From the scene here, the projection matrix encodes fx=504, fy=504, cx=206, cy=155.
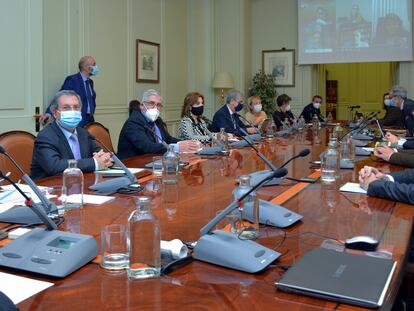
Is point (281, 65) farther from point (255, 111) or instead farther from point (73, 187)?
point (73, 187)

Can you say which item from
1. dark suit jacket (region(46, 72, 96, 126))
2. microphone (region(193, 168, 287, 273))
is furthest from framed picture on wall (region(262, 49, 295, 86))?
microphone (region(193, 168, 287, 273))

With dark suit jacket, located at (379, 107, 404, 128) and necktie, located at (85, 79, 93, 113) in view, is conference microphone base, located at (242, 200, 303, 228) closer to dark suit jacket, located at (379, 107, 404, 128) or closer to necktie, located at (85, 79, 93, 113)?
necktie, located at (85, 79, 93, 113)

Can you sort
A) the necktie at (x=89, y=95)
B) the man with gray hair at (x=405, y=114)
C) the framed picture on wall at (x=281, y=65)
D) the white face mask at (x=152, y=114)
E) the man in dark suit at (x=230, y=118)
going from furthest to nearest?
the framed picture on wall at (x=281, y=65) < the man in dark suit at (x=230, y=118) < the necktie at (x=89, y=95) < the man with gray hair at (x=405, y=114) < the white face mask at (x=152, y=114)

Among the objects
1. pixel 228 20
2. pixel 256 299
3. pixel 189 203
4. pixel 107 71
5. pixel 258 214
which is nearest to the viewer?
pixel 256 299

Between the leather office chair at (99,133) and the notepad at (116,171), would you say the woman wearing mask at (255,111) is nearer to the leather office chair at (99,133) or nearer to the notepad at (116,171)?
the leather office chair at (99,133)

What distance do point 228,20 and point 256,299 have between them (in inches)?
332

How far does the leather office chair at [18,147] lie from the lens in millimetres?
2805

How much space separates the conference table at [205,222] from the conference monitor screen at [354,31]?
644cm

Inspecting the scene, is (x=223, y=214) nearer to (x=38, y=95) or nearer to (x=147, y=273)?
(x=147, y=273)

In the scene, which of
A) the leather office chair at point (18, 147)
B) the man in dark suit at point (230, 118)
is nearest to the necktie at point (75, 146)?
the leather office chair at point (18, 147)

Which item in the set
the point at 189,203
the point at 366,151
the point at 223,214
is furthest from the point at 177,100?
the point at 223,214

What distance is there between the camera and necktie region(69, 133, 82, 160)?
309 centimetres

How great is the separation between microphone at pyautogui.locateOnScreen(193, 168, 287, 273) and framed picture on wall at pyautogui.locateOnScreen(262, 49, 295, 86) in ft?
27.8

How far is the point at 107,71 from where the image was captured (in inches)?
250
